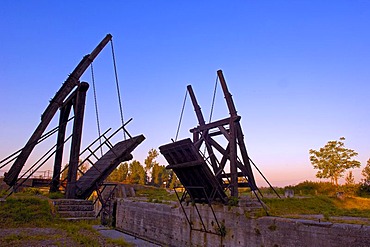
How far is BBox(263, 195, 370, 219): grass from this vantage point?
13672 millimetres

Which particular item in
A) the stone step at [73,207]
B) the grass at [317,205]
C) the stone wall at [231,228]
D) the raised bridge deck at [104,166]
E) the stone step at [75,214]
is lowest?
the stone wall at [231,228]

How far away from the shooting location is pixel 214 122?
50.1ft

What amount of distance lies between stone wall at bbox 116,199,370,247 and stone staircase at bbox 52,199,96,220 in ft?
20.9

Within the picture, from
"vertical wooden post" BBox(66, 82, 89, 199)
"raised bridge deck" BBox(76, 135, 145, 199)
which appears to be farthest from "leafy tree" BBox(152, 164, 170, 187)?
"vertical wooden post" BBox(66, 82, 89, 199)

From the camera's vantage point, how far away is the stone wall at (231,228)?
335 inches

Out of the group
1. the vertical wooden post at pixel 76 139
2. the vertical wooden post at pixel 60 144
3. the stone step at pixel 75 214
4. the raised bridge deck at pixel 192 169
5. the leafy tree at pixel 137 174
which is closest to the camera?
the stone step at pixel 75 214

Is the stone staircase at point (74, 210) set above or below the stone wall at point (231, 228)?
above

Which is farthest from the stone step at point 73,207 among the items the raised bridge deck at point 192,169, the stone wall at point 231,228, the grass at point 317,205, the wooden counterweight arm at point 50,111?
the grass at point 317,205

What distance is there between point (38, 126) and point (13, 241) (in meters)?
6.26

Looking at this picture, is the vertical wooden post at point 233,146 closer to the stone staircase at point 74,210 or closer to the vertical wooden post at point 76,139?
the vertical wooden post at point 76,139

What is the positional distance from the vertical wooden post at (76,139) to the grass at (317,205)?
7520 mm

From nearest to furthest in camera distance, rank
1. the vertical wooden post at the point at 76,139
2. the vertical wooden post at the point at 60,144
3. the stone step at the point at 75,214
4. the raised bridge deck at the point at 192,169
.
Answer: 1. the stone step at the point at 75,214
2. the vertical wooden post at the point at 76,139
3. the vertical wooden post at the point at 60,144
4. the raised bridge deck at the point at 192,169

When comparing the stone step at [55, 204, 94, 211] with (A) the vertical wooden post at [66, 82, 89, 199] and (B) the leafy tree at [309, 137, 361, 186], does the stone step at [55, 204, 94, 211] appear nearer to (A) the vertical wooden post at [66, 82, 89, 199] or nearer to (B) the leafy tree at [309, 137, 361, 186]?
(A) the vertical wooden post at [66, 82, 89, 199]

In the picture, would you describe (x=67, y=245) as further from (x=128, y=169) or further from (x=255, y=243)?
(x=128, y=169)
